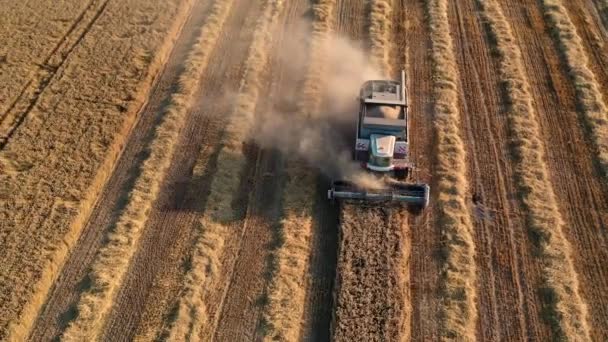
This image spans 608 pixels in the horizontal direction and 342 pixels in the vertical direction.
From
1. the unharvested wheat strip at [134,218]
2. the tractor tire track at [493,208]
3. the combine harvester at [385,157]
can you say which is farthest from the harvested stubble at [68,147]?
the tractor tire track at [493,208]

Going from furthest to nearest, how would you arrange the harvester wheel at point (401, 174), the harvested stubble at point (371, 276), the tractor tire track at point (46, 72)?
the tractor tire track at point (46, 72) → the harvester wheel at point (401, 174) → the harvested stubble at point (371, 276)

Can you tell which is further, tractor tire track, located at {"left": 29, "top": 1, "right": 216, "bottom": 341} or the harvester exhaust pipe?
the harvester exhaust pipe

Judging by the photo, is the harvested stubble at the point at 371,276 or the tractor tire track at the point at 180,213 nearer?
the harvested stubble at the point at 371,276

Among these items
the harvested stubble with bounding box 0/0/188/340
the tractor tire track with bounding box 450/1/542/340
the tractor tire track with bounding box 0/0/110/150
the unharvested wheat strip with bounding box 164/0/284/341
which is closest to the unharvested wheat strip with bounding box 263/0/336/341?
the unharvested wheat strip with bounding box 164/0/284/341

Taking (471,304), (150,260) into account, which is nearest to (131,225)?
(150,260)

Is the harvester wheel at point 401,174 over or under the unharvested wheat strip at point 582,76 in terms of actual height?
under

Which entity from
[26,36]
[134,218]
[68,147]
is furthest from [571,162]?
[26,36]

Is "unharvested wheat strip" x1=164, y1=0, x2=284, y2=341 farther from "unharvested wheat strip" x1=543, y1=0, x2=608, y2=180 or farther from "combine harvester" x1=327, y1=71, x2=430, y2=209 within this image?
"unharvested wheat strip" x1=543, y1=0, x2=608, y2=180

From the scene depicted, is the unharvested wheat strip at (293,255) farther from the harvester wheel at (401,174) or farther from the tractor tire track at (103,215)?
the tractor tire track at (103,215)
